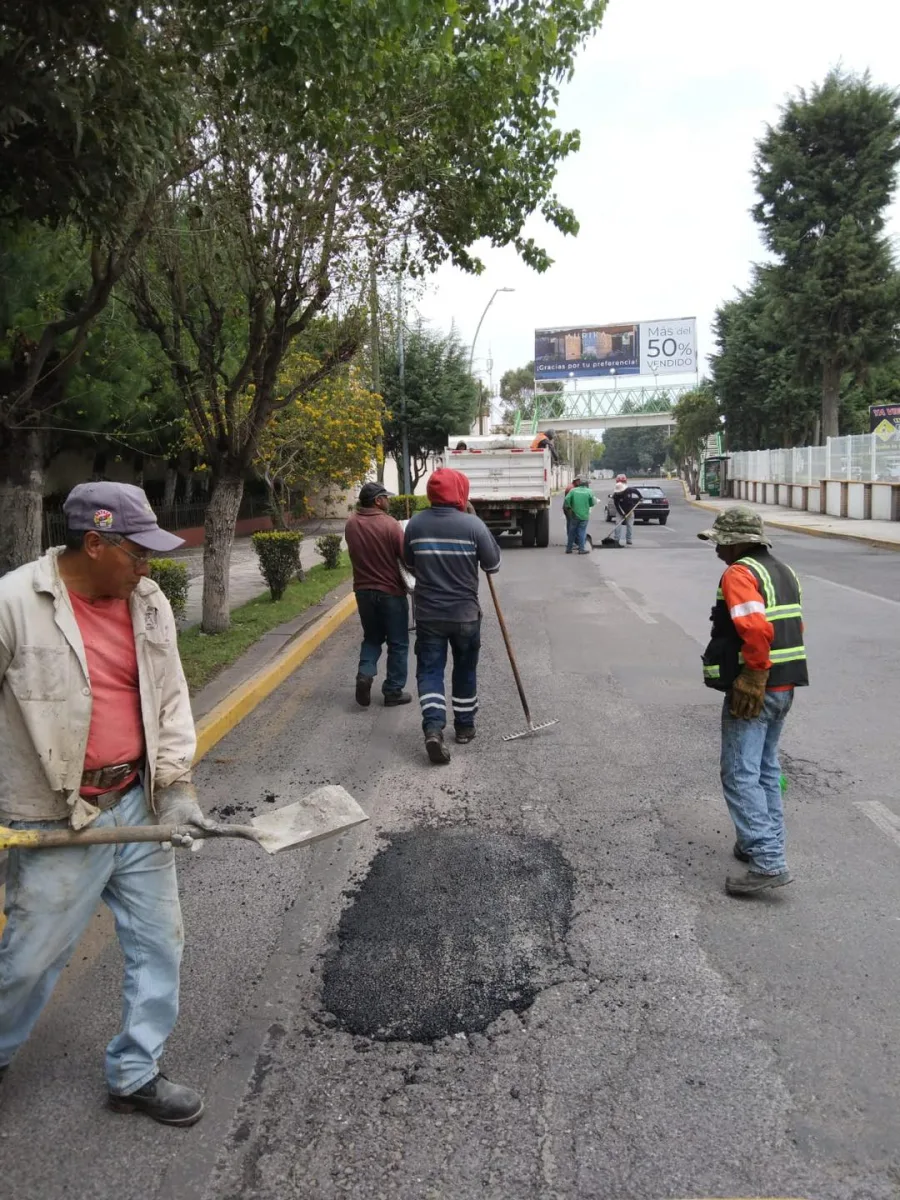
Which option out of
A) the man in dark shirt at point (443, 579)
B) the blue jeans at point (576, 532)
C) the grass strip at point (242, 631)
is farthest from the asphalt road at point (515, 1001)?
the blue jeans at point (576, 532)

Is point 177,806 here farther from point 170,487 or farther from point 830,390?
→ point 830,390

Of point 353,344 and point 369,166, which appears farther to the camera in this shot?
point 353,344

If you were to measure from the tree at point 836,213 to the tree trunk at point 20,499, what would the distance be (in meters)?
34.5

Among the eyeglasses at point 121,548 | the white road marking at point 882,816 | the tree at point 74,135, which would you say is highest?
the tree at point 74,135

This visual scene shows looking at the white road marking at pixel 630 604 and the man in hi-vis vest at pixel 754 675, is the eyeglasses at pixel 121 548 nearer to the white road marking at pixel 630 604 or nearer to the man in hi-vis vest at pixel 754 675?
the man in hi-vis vest at pixel 754 675

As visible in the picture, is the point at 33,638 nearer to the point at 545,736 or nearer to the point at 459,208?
the point at 545,736

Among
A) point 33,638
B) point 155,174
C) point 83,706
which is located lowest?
point 83,706

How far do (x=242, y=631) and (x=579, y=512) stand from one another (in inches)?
487

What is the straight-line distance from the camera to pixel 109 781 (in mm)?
2854

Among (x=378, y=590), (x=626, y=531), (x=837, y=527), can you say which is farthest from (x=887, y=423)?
(x=378, y=590)

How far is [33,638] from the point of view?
268 centimetres

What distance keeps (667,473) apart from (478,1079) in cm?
14469

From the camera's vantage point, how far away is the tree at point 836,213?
1415 inches

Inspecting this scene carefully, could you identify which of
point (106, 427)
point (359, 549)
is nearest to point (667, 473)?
point (106, 427)
